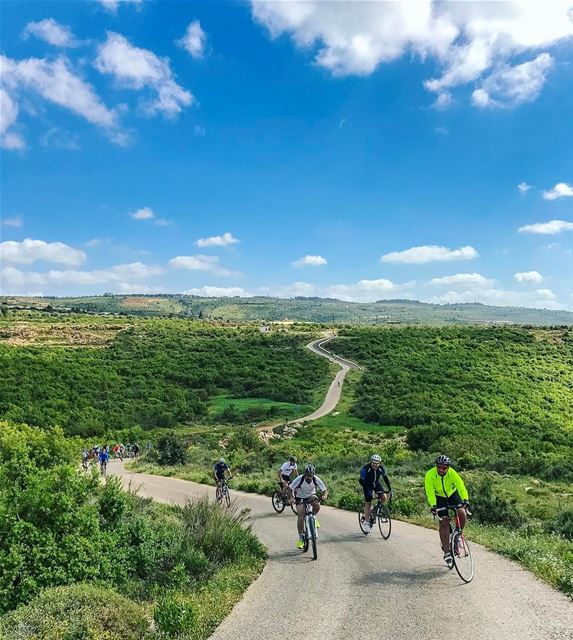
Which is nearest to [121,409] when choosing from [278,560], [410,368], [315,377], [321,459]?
[315,377]

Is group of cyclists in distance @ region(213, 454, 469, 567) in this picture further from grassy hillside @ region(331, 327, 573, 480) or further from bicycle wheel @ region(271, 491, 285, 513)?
grassy hillside @ region(331, 327, 573, 480)

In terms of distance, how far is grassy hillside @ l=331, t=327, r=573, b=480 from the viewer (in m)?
37.6

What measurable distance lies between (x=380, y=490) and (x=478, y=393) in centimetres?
5031

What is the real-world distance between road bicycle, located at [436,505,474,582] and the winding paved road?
0.56ft

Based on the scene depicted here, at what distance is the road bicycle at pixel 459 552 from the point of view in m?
8.80

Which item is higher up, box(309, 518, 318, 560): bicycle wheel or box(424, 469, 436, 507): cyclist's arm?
box(424, 469, 436, 507): cyclist's arm

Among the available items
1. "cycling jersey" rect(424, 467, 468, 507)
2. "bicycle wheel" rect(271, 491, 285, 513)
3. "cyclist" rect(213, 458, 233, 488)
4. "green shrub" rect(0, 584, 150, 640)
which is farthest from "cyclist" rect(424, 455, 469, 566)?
"cyclist" rect(213, 458, 233, 488)

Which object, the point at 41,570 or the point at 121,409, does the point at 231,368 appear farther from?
the point at 41,570

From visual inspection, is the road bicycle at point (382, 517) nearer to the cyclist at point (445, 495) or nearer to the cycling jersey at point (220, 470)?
the cyclist at point (445, 495)

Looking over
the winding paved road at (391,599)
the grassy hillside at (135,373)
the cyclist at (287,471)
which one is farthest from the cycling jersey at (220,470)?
the grassy hillside at (135,373)

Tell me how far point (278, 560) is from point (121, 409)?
159 ft

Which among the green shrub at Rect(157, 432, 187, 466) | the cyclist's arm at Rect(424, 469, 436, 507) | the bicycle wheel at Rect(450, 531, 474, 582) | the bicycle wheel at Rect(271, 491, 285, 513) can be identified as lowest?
the green shrub at Rect(157, 432, 187, 466)

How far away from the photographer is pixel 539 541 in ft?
37.7

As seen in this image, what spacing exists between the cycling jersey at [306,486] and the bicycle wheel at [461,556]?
3.17m
